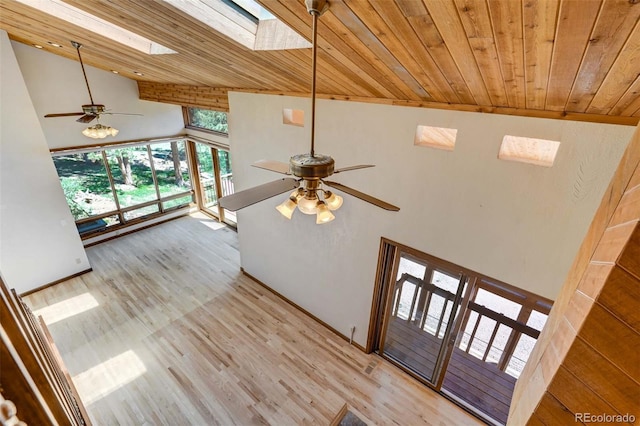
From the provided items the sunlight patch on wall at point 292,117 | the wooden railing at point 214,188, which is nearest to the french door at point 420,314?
the sunlight patch on wall at point 292,117

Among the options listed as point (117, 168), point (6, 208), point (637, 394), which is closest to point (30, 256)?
point (6, 208)

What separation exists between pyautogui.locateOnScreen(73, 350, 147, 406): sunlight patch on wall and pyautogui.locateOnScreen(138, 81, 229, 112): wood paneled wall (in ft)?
13.8

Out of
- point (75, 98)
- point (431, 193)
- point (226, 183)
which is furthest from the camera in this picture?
point (226, 183)

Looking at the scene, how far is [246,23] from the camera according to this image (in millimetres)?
2393

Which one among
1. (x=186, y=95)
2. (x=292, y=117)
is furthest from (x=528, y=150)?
(x=186, y=95)

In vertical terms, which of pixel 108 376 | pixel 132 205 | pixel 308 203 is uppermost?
pixel 308 203

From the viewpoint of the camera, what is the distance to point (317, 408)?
3.57 metres

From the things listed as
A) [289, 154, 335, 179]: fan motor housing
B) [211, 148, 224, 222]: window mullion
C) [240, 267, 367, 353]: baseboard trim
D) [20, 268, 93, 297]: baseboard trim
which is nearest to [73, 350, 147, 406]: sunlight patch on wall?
[240, 267, 367, 353]: baseboard trim

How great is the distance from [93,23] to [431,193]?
4.04 m

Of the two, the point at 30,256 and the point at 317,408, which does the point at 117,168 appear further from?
A: the point at 317,408

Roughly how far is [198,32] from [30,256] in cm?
556

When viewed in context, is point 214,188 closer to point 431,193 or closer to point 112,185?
point 112,185

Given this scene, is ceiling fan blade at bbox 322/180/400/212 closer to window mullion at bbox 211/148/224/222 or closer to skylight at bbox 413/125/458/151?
skylight at bbox 413/125/458/151

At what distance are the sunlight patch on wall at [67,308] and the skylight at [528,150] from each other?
257 inches
